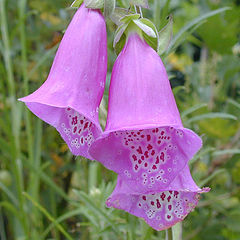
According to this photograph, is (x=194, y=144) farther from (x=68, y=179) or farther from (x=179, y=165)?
(x=68, y=179)

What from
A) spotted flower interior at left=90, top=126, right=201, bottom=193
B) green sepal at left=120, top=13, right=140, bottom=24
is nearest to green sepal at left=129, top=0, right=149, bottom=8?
green sepal at left=120, top=13, right=140, bottom=24

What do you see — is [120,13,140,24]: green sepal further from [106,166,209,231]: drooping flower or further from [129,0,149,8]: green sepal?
[106,166,209,231]: drooping flower

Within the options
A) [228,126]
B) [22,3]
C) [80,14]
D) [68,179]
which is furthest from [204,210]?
[80,14]

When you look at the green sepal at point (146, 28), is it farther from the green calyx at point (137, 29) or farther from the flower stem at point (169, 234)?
the flower stem at point (169, 234)

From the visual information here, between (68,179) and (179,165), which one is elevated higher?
(179,165)

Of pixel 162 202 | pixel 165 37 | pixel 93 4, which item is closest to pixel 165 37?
pixel 165 37

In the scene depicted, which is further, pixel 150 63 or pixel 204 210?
pixel 204 210

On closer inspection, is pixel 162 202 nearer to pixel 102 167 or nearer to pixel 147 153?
pixel 147 153

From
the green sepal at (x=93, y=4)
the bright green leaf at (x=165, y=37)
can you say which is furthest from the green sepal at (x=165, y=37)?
the green sepal at (x=93, y=4)
